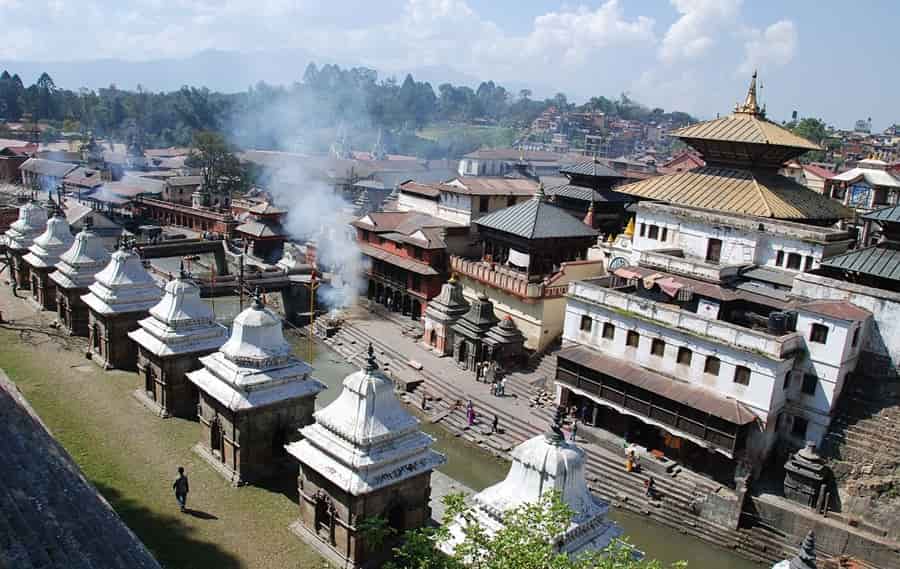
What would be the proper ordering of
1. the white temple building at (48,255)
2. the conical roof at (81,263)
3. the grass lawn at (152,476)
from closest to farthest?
1. the grass lawn at (152,476)
2. the conical roof at (81,263)
3. the white temple building at (48,255)

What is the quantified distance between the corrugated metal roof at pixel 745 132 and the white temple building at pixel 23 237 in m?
36.6

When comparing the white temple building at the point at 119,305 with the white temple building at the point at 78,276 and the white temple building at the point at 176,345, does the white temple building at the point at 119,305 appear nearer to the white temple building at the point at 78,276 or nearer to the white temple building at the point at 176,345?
the white temple building at the point at 78,276

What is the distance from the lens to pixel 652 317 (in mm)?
29594

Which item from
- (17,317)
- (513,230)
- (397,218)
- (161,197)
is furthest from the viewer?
(161,197)

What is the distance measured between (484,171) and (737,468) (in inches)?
3184

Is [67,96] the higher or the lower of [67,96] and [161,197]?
the higher

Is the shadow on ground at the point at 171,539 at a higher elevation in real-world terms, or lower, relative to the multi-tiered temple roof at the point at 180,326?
lower

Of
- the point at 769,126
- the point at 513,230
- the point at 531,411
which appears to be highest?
the point at 769,126

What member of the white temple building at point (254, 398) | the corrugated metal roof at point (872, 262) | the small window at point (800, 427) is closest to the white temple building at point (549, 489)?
the white temple building at point (254, 398)

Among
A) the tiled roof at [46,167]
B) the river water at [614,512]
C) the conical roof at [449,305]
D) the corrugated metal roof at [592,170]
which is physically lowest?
the river water at [614,512]

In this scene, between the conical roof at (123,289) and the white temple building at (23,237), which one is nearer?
the conical roof at (123,289)

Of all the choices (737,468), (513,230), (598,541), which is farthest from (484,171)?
(598,541)

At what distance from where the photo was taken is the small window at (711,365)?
2767 cm

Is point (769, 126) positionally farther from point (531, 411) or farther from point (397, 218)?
point (397, 218)
